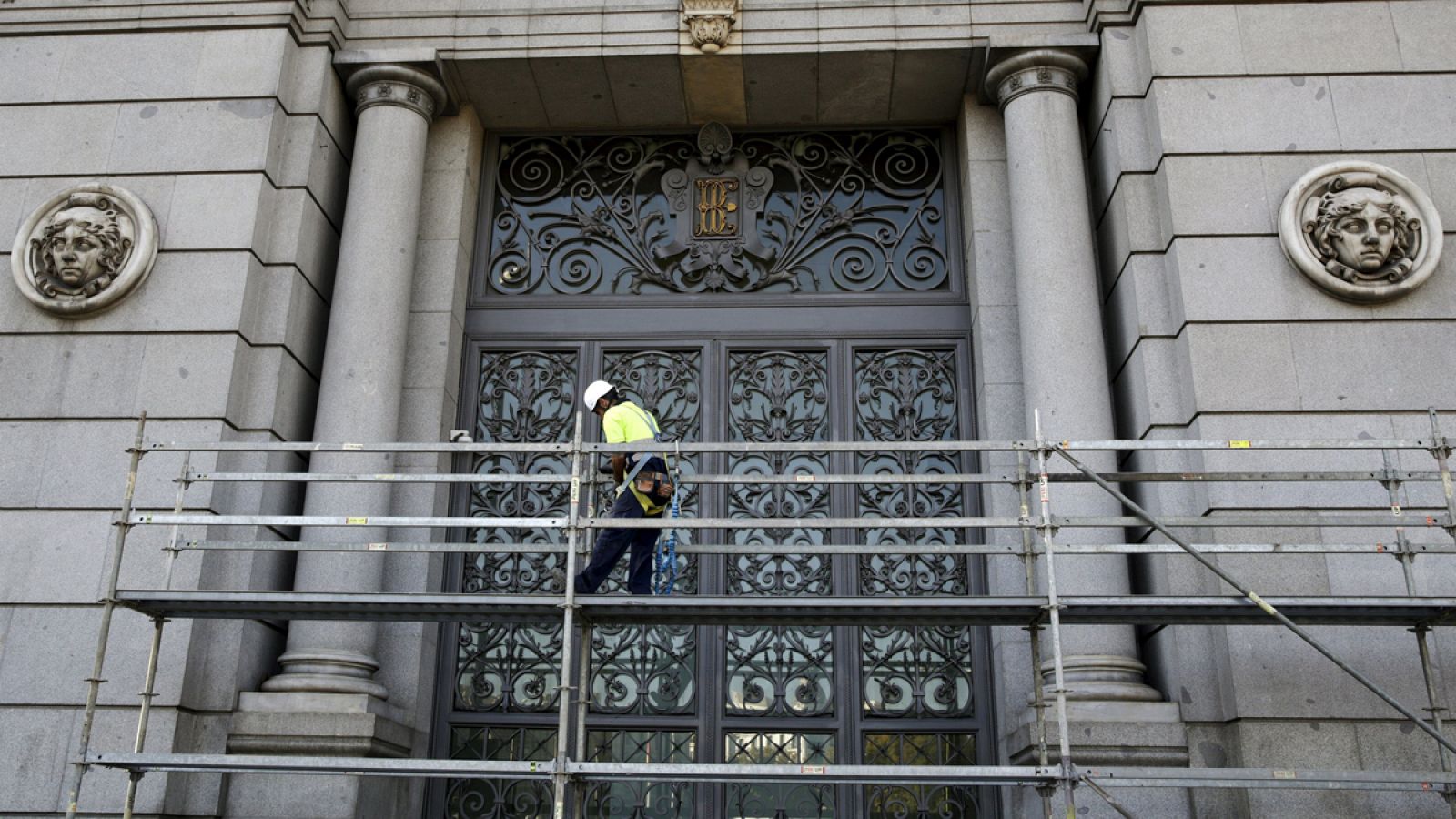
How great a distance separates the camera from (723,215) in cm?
1330

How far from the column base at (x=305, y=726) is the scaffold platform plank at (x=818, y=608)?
123cm

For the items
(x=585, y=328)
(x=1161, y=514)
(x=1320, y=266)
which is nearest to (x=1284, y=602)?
(x=1161, y=514)

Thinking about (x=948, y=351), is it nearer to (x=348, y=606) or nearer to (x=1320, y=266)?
(x=1320, y=266)

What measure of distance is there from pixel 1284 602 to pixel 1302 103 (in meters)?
4.91

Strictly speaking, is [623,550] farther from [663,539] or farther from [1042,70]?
[1042,70]

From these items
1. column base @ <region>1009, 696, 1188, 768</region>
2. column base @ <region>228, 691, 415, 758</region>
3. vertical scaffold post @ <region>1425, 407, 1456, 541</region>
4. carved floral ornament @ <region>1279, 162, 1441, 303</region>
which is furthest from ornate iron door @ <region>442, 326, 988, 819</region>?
vertical scaffold post @ <region>1425, 407, 1456, 541</region>

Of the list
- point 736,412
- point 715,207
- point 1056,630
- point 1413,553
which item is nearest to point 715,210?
point 715,207

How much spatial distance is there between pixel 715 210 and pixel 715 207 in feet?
0.14

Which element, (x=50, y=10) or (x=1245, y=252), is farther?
(x=50, y=10)

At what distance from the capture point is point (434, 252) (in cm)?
1280

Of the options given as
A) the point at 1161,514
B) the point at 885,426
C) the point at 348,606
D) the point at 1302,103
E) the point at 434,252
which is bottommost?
the point at 348,606

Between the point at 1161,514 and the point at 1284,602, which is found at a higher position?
the point at 1161,514

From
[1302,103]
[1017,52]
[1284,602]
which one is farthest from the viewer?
[1017,52]

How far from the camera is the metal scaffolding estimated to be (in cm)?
820
